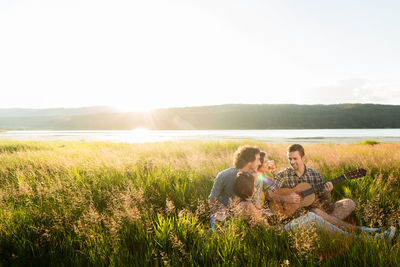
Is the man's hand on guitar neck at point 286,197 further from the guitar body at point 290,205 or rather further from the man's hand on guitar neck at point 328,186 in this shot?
the man's hand on guitar neck at point 328,186

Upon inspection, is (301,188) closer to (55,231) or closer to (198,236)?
(198,236)

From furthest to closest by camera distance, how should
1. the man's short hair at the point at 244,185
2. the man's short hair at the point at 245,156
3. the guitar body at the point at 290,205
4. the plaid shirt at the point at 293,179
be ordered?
the plaid shirt at the point at 293,179, the guitar body at the point at 290,205, the man's short hair at the point at 245,156, the man's short hair at the point at 244,185

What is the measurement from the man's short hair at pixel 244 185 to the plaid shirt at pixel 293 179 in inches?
44.2

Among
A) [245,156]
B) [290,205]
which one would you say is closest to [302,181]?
[290,205]

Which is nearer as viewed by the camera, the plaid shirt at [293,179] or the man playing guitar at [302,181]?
the man playing guitar at [302,181]

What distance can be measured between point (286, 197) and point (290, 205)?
144 mm

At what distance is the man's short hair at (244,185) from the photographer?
3691 millimetres

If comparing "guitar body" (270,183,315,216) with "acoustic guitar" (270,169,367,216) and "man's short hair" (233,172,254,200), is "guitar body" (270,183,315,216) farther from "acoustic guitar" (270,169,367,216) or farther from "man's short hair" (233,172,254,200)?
"man's short hair" (233,172,254,200)

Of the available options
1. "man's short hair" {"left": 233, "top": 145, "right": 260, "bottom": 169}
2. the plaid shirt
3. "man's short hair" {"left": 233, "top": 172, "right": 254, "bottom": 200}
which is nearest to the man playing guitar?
the plaid shirt

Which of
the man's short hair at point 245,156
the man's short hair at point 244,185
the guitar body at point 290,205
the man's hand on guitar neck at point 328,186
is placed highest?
the man's short hair at point 245,156

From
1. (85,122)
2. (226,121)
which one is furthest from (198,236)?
(85,122)

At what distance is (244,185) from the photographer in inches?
145

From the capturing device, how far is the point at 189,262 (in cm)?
263

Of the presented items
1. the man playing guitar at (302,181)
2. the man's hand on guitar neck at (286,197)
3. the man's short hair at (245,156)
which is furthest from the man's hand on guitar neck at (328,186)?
the man's short hair at (245,156)
